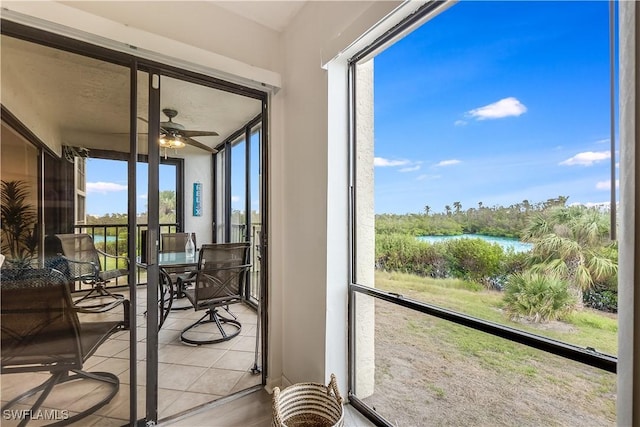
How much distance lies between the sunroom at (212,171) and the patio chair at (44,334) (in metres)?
0.04

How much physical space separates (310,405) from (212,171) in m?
1.60

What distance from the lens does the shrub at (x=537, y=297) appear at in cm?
98

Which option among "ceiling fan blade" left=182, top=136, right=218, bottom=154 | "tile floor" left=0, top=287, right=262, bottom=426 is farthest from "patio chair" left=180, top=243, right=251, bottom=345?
"ceiling fan blade" left=182, top=136, right=218, bottom=154

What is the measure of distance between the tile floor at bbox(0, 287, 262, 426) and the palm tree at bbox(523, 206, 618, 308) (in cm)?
193

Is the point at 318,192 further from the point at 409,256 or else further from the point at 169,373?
the point at 169,373

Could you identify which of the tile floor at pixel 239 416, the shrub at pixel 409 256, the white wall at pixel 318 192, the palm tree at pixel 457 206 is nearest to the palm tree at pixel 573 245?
the palm tree at pixel 457 206

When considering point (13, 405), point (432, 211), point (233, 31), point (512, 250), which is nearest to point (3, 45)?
point (233, 31)

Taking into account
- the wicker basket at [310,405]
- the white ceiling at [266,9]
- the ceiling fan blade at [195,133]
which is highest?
the white ceiling at [266,9]

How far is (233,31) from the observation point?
2.00 metres

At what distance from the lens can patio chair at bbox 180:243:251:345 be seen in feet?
6.91

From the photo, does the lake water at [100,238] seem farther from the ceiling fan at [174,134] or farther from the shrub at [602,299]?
the shrub at [602,299]

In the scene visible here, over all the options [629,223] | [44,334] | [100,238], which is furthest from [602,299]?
[44,334]

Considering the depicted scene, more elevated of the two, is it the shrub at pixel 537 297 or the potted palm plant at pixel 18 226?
the potted palm plant at pixel 18 226

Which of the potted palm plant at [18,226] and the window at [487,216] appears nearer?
the window at [487,216]
